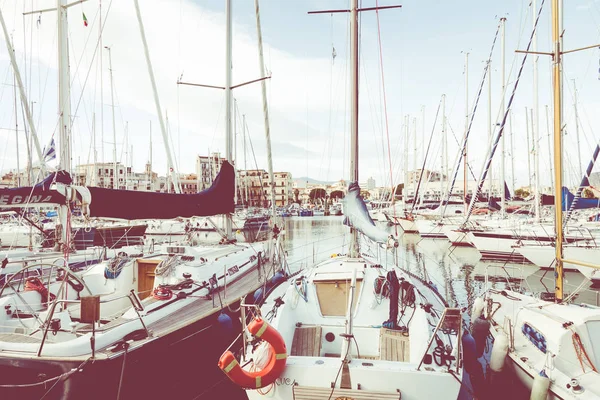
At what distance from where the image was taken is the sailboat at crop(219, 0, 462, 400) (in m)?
4.86

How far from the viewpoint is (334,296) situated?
7.83 metres

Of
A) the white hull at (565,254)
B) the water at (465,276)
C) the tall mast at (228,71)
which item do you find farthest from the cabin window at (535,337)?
the white hull at (565,254)

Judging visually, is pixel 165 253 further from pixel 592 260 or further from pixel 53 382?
pixel 592 260

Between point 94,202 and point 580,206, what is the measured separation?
20.1 meters

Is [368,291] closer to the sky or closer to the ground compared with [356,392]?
closer to the sky

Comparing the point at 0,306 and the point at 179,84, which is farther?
the point at 179,84

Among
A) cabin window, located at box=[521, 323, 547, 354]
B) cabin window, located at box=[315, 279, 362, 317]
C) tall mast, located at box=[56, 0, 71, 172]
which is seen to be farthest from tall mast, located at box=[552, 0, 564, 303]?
tall mast, located at box=[56, 0, 71, 172]

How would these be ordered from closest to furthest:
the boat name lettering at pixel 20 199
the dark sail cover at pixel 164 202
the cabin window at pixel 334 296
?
1. the boat name lettering at pixel 20 199
2. the dark sail cover at pixel 164 202
3. the cabin window at pixel 334 296

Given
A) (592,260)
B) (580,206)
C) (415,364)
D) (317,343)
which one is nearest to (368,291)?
(317,343)

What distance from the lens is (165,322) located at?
7.43 m

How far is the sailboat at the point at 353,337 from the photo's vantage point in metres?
4.86

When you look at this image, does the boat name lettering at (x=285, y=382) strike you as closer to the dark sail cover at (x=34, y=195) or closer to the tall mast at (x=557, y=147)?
the dark sail cover at (x=34, y=195)

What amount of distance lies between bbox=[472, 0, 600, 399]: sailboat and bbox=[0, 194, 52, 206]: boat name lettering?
8.22 meters

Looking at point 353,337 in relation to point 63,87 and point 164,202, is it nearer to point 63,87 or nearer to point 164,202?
point 164,202
